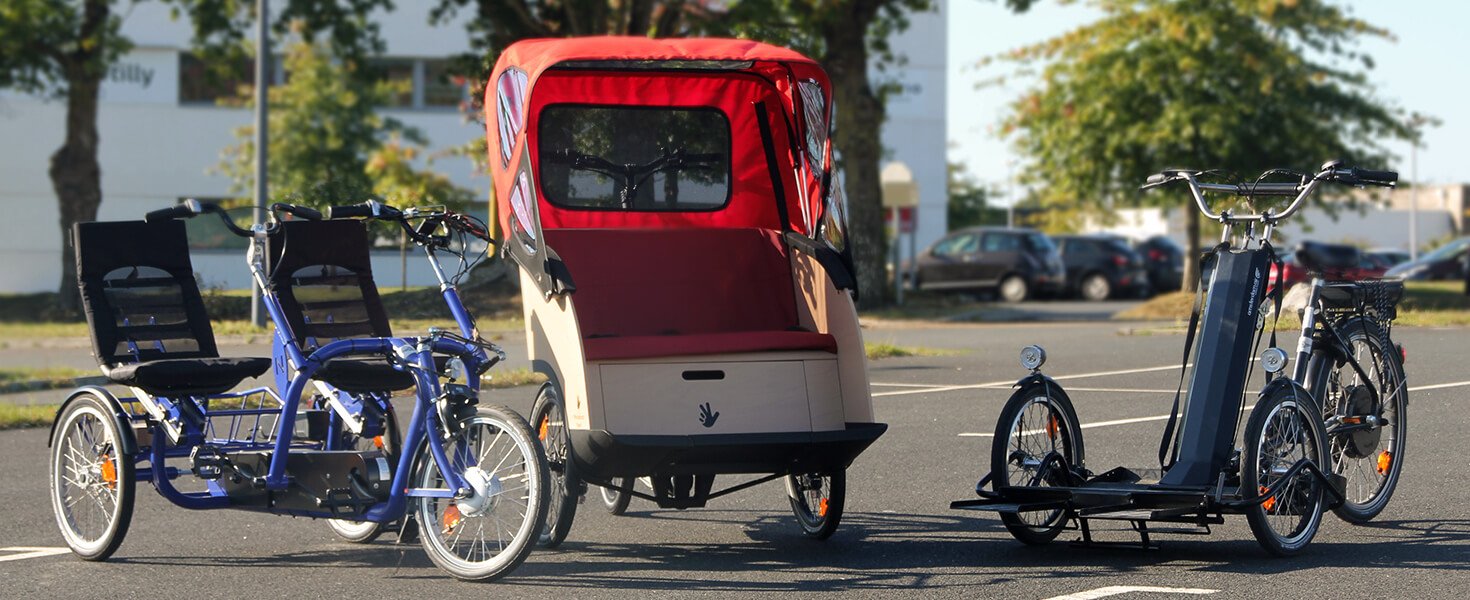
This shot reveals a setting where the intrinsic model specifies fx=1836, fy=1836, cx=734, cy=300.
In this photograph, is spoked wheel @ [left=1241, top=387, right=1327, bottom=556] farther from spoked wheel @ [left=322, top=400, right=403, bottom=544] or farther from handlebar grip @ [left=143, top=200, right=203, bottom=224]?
handlebar grip @ [left=143, top=200, right=203, bottom=224]

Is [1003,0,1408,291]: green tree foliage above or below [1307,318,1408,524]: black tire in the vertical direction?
above

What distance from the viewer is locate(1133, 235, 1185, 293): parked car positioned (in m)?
40.6

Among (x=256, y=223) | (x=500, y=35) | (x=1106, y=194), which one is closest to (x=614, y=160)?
(x=256, y=223)

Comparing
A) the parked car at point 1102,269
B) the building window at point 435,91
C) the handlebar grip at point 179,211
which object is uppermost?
the building window at point 435,91

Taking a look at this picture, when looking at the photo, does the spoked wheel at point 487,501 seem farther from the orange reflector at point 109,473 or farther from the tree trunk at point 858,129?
the tree trunk at point 858,129

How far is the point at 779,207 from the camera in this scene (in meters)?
8.55

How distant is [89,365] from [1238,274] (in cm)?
1257

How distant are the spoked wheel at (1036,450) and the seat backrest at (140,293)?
131 inches

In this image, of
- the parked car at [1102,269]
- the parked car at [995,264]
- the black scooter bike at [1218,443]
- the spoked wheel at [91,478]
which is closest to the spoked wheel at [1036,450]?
the black scooter bike at [1218,443]

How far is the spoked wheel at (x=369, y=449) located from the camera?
732cm

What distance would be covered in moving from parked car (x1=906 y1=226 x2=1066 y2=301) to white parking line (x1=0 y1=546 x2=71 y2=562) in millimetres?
30670

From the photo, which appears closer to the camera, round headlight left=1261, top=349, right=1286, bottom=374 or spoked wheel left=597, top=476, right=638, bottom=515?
round headlight left=1261, top=349, right=1286, bottom=374

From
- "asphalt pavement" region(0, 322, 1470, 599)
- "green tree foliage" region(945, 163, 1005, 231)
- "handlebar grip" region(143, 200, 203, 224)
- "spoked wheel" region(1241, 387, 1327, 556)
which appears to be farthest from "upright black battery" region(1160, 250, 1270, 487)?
"green tree foliage" region(945, 163, 1005, 231)

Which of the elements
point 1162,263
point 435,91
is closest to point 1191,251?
point 1162,263
